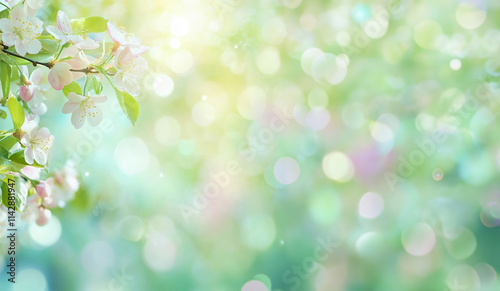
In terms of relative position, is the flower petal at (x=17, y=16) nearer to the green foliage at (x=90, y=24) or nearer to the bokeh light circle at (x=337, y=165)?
the green foliage at (x=90, y=24)

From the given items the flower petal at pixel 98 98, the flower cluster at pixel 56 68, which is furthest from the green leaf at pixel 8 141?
the flower petal at pixel 98 98

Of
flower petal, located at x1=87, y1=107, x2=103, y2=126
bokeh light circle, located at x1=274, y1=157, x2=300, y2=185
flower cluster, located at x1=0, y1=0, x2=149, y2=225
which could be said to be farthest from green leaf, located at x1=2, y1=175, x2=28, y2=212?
bokeh light circle, located at x1=274, y1=157, x2=300, y2=185

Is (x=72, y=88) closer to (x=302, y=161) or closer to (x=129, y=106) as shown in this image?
(x=129, y=106)

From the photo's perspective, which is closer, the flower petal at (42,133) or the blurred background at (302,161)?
the flower petal at (42,133)

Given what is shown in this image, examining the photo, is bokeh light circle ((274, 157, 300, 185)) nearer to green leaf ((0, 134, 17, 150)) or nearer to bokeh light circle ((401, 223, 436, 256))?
bokeh light circle ((401, 223, 436, 256))

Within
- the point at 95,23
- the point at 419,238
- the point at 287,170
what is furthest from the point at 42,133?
the point at 419,238
